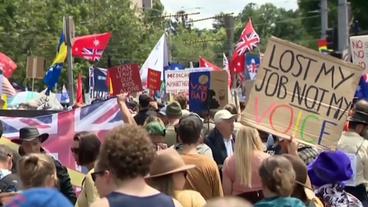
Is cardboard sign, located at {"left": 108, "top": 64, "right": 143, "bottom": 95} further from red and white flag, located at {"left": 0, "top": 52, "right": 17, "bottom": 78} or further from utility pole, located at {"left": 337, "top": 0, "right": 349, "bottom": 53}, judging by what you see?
utility pole, located at {"left": 337, "top": 0, "right": 349, "bottom": 53}

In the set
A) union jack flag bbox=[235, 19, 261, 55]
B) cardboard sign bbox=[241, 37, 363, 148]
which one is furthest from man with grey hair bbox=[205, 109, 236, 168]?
union jack flag bbox=[235, 19, 261, 55]

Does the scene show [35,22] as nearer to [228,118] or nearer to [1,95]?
[1,95]

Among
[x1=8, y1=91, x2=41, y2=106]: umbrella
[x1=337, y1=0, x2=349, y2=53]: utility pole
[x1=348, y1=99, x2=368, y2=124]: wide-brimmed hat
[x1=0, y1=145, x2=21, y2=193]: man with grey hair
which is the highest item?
[x1=337, y1=0, x2=349, y2=53]: utility pole

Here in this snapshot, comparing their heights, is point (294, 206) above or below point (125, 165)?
below

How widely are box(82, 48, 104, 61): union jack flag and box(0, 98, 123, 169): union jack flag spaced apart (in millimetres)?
13720

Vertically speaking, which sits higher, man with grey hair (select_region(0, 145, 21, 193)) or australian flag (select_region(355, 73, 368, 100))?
australian flag (select_region(355, 73, 368, 100))

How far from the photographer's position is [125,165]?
4.14 m

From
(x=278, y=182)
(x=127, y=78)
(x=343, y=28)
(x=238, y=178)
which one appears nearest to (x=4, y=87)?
(x=127, y=78)

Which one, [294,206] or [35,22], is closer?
[294,206]

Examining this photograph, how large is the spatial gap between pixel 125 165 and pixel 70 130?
5.37 m

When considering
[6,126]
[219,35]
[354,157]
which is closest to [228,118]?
[354,157]

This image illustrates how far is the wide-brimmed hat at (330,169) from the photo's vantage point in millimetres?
5812

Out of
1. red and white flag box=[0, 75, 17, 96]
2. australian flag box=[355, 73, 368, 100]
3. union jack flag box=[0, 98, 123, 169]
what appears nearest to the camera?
union jack flag box=[0, 98, 123, 169]

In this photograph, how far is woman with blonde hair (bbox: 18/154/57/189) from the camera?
191 inches
